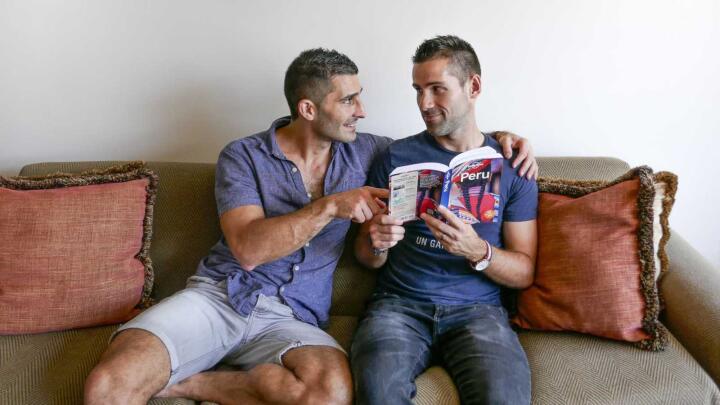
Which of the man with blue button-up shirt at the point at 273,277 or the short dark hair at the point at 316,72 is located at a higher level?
the short dark hair at the point at 316,72

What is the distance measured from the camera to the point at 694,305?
1551 millimetres

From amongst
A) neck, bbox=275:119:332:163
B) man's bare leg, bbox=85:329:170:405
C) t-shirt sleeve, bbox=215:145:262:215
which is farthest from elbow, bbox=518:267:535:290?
man's bare leg, bbox=85:329:170:405

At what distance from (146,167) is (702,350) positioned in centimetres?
181

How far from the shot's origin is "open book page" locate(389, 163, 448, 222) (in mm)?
1509

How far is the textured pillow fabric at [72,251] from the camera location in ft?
5.59

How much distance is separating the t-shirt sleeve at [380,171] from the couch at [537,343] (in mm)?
286

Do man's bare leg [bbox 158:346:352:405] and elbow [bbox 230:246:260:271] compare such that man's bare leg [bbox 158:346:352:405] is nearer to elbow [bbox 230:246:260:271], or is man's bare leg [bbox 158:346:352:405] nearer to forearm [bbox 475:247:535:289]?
elbow [bbox 230:246:260:271]

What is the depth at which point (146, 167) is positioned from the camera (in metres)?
1.90

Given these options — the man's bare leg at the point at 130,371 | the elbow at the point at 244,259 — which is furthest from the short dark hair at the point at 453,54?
the man's bare leg at the point at 130,371

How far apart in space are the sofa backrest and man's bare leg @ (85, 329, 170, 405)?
0.45m

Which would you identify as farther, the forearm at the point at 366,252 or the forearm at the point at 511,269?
the forearm at the point at 366,252

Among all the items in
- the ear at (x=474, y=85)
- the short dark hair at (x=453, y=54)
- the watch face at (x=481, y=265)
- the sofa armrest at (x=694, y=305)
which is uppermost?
the short dark hair at (x=453, y=54)

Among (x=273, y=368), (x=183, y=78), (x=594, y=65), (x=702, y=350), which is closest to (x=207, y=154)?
(x=183, y=78)

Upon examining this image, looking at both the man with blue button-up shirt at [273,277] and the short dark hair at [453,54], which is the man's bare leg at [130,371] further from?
the short dark hair at [453,54]
